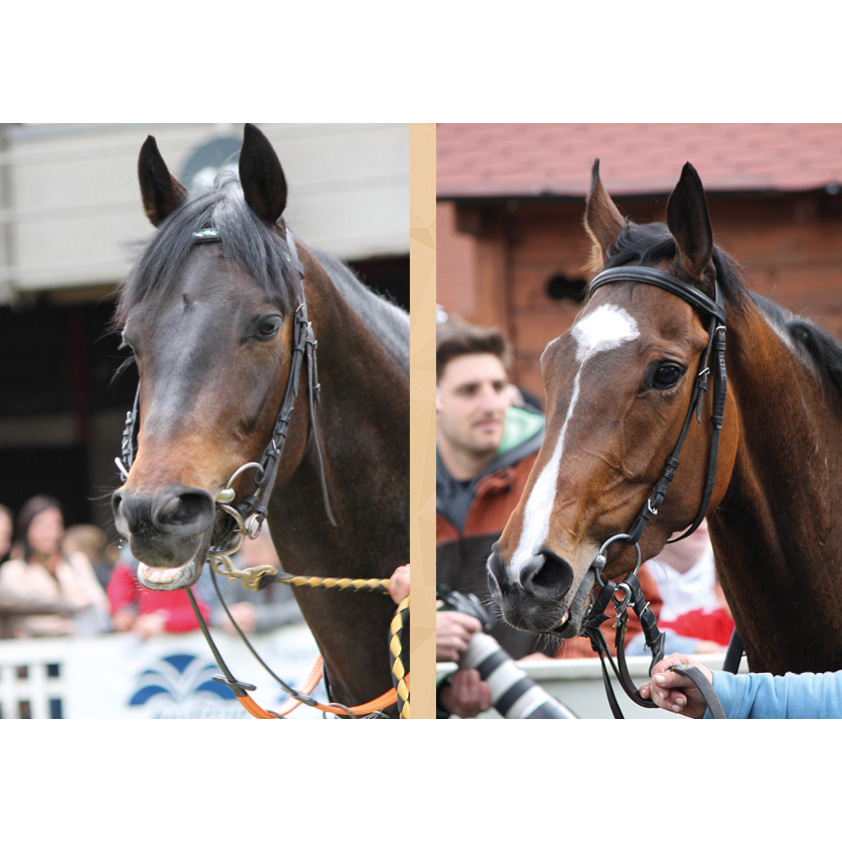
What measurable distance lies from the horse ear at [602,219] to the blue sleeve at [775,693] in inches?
37.2

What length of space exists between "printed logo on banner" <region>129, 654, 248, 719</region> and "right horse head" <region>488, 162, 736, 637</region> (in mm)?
2375

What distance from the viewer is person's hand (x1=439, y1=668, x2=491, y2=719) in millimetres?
2479

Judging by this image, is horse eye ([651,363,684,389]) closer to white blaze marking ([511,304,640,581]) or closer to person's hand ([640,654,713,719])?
white blaze marking ([511,304,640,581])

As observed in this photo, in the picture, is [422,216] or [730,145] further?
[730,145]

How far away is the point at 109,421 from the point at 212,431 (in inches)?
161

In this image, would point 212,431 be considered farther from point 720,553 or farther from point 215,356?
point 720,553

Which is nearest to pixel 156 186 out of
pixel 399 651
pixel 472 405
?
pixel 399 651

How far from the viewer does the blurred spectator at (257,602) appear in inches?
161

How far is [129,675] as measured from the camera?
12.7ft

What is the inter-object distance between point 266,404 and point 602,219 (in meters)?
0.86

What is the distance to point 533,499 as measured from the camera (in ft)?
5.76

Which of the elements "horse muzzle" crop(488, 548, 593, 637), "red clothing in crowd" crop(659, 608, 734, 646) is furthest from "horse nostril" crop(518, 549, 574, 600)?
"red clothing in crowd" crop(659, 608, 734, 646)

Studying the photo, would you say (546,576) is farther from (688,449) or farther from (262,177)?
(262,177)
